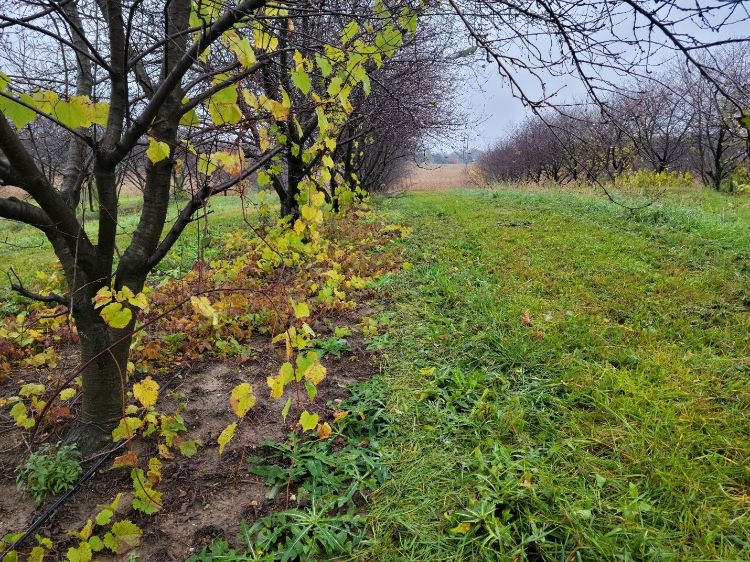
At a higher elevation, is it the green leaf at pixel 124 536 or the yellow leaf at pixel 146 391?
the yellow leaf at pixel 146 391

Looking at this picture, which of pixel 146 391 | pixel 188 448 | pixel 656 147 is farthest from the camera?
pixel 656 147

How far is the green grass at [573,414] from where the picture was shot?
5.30 ft

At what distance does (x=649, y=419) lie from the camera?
2.09 m

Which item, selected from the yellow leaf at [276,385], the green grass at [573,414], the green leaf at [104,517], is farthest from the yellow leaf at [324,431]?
the green leaf at [104,517]

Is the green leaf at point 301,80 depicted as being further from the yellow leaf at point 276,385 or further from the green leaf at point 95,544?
the green leaf at point 95,544

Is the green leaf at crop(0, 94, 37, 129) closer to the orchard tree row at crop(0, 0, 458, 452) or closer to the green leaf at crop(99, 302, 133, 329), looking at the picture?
the orchard tree row at crop(0, 0, 458, 452)

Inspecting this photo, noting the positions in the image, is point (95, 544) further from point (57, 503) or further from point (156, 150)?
point (156, 150)

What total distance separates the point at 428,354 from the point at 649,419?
1.42 metres

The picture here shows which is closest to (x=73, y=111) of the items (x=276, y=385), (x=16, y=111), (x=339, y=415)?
(x=16, y=111)

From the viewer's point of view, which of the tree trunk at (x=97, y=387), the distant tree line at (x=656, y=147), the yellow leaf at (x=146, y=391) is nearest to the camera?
the yellow leaf at (x=146, y=391)

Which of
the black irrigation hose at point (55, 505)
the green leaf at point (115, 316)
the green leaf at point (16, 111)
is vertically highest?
the green leaf at point (16, 111)

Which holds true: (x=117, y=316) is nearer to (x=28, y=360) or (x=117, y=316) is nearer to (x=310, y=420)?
(x=310, y=420)

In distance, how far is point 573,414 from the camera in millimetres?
2221

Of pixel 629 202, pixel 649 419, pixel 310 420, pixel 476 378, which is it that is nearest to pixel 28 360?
pixel 310 420
